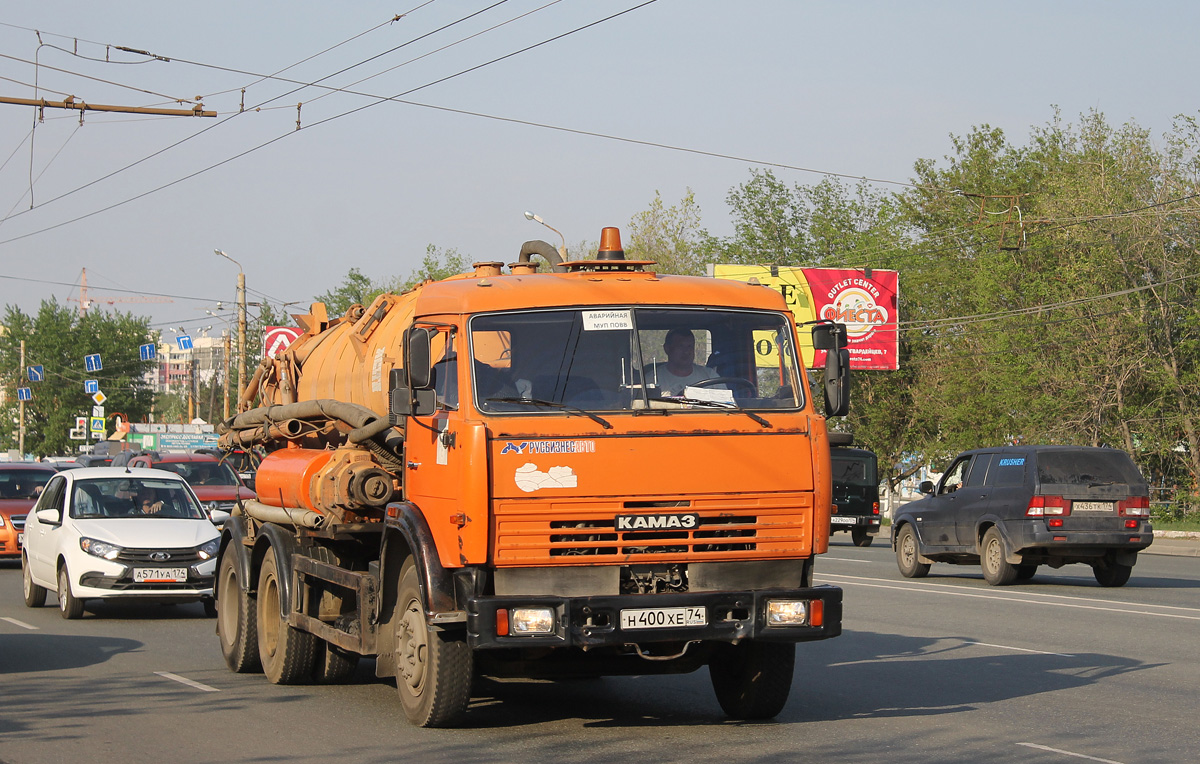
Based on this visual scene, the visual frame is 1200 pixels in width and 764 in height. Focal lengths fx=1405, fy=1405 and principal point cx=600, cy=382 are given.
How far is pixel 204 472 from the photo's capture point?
1027 inches

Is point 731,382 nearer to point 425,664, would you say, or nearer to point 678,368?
point 678,368

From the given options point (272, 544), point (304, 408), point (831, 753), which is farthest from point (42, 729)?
point (831, 753)

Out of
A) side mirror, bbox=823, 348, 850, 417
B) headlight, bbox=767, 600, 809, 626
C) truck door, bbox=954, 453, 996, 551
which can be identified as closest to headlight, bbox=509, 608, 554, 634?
headlight, bbox=767, 600, 809, 626

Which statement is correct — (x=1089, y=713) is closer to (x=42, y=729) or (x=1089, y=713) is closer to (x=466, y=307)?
(x=466, y=307)

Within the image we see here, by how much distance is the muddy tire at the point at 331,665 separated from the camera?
1056cm

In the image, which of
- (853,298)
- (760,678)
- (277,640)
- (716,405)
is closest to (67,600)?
(277,640)

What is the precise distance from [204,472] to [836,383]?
1962 centimetres

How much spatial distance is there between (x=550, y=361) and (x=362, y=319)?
3269 millimetres

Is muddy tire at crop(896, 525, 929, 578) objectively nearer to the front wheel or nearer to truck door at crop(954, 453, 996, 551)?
truck door at crop(954, 453, 996, 551)

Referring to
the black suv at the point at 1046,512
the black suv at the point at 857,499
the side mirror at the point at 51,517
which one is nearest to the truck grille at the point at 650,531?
the side mirror at the point at 51,517

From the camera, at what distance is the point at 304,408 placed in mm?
11141

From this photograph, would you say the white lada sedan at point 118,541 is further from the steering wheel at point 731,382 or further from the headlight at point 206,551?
the steering wheel at point 731,382

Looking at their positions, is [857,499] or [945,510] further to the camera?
[857,499]

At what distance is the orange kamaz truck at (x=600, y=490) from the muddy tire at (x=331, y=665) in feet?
4.42
